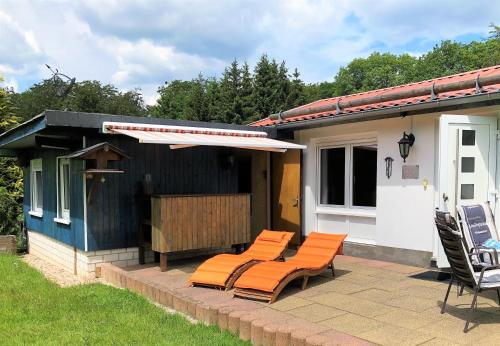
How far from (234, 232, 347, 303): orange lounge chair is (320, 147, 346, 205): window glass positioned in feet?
9.93

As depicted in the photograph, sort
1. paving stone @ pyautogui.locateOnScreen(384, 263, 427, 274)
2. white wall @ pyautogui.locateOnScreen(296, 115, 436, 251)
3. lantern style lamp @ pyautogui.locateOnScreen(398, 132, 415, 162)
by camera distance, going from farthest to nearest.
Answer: lantern style lamp @ pyautogui.locateOnScreen(398, 132, 415, 162), white wall @ pyautogui.locateOnScreen(296, 115, 436, 251), paving stone @ pyautogui.locateOnScreen(384, 263, 427, 274)

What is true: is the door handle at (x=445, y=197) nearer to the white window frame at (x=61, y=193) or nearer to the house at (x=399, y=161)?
the house at (x=399, y=161)

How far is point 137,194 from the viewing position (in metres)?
10.1

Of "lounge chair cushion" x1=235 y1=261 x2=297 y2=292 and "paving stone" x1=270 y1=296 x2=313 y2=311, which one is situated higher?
"lounge chair cushion" x1=235 y1=261 x2=297 y2=292

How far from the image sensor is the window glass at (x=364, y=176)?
33.9 ft

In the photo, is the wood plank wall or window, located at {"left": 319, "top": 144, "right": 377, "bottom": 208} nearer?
the wood plank wall

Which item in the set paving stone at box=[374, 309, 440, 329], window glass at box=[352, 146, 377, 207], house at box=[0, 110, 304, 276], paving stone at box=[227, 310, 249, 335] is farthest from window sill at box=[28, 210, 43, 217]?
paving stone at box=[374, 309, 440, 329]

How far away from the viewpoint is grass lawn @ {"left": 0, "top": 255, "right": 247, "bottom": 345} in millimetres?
5695

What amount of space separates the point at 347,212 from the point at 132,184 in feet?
17.3

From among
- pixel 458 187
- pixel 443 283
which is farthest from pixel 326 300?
pixel 458 187

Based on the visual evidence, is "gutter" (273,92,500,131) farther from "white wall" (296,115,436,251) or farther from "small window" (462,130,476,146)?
"small window" (462,130,476,146)

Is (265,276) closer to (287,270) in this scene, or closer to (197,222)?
(287,270)

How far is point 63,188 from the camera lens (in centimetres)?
1125

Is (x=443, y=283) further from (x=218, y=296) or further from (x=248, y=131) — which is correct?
(x=248, y=131)
